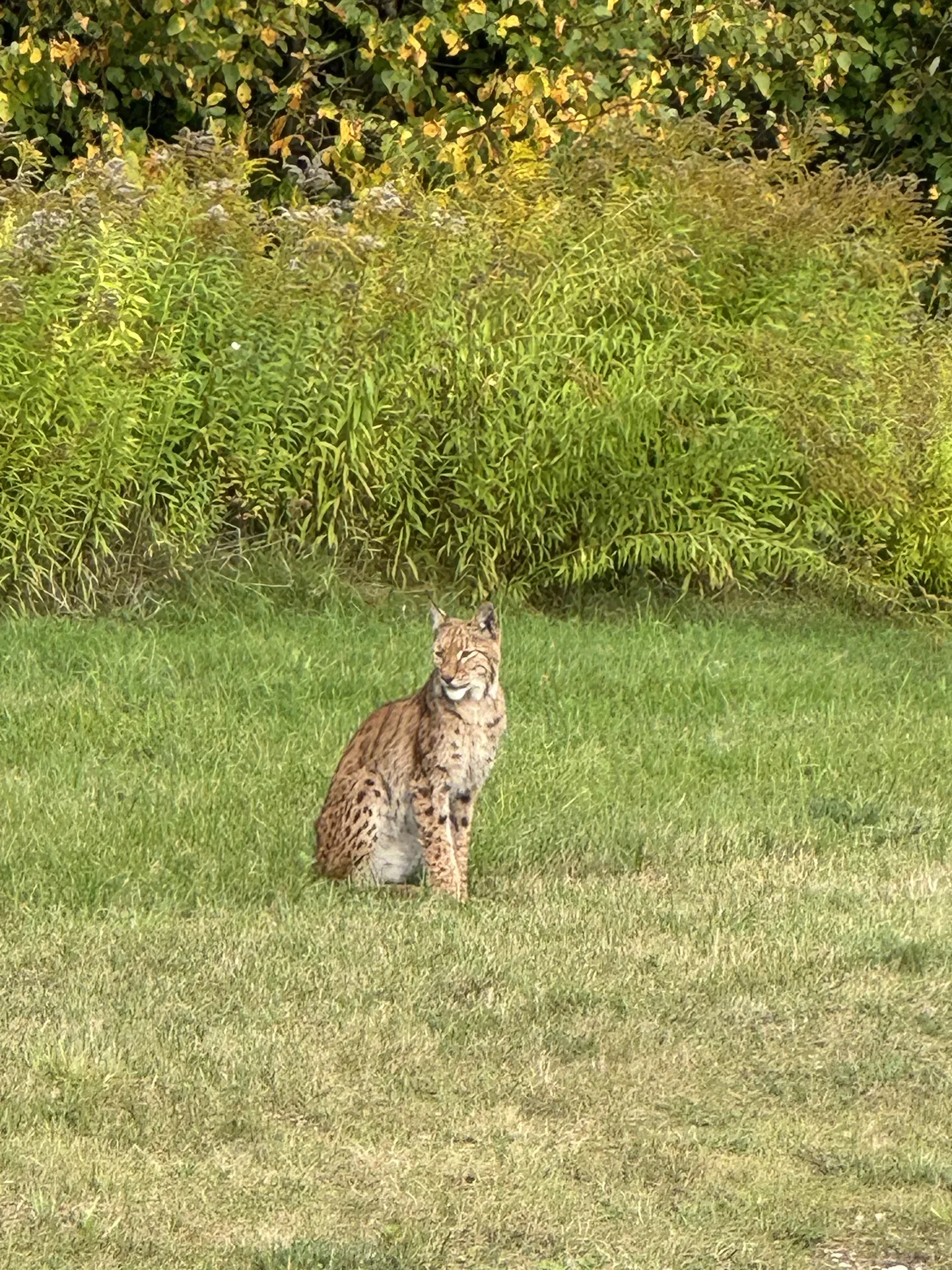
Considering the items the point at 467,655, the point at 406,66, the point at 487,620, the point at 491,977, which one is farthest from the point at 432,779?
the point at 406,66

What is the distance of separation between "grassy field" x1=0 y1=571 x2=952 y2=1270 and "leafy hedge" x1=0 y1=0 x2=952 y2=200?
5.26 m

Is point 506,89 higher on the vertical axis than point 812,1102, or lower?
higher

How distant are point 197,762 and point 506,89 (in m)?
7.27

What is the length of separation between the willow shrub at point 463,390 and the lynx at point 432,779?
4.08 metres

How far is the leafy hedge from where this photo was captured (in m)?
14.1

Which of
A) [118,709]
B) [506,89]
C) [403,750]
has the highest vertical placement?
[506,89]

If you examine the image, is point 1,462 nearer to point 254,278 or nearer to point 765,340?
point 254,278

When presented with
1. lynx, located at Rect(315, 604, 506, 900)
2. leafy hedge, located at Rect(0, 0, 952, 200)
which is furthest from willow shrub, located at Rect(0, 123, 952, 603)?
lynx, located at Rect(315, 604, 506, 900)

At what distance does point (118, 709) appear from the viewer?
30.4 feet

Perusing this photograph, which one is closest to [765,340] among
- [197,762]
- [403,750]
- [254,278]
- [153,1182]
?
[254,278]

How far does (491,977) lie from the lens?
624cm

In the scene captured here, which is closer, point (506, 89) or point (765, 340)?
point (765, 340)

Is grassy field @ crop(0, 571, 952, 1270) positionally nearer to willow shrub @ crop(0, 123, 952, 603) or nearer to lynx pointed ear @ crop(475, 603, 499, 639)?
lynx pointed ear @ crop(475, 603, 499, 639)

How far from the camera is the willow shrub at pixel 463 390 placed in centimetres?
1102
